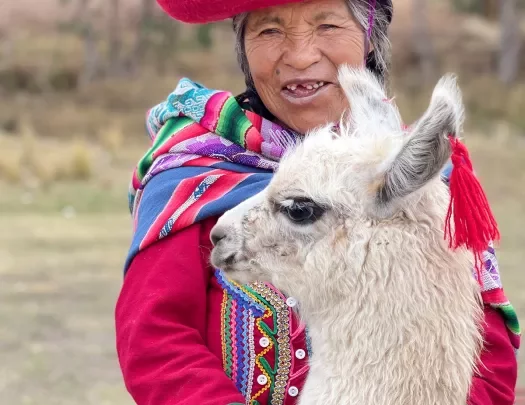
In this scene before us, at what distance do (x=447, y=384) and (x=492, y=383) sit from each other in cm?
24

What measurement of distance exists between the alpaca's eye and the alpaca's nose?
0.12 meters

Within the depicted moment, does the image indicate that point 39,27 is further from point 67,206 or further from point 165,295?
point 165,295

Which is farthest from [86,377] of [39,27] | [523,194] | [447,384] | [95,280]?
[39,27]

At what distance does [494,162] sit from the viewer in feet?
34.5

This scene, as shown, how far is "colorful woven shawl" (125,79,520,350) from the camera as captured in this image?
2.14 metres

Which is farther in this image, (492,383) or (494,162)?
(494,162)

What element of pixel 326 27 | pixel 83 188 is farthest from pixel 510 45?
pixel 326 27

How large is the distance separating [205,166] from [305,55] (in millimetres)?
305

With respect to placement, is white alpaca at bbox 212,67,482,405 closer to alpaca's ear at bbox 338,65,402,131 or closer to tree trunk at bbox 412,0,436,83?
alpaca's ear at bbox 338,65,402,131

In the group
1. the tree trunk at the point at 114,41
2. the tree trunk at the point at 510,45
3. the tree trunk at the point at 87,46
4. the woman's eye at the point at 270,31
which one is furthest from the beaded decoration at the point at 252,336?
the tree trunk at the point at 510,45

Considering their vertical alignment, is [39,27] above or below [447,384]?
above

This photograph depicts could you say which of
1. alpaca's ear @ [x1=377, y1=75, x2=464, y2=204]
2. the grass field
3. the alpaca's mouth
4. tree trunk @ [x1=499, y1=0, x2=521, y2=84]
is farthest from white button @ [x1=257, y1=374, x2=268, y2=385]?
tree trunk @ [x1=499, y1=0, x2=521, y2=84]

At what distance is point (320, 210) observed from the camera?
1970 mm

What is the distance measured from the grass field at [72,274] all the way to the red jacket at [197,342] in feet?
8.86
